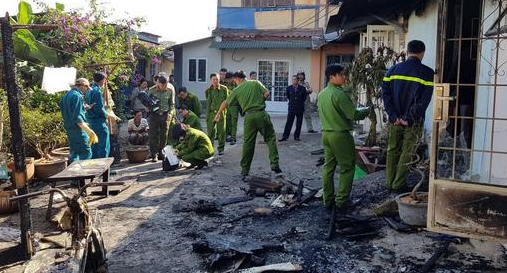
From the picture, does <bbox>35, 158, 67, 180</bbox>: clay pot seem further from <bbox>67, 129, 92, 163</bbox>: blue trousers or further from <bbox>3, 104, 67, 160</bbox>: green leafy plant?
<bbox>67, 129, 92, 163</bbox>: blue trousers

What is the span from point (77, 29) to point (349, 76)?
252 inches

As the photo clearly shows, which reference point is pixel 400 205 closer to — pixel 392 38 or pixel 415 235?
pixel 415 235

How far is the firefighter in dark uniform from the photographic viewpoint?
5301mm

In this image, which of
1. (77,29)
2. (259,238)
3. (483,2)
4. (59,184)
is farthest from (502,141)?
(77,29)

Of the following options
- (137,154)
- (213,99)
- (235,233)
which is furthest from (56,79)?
(213,99)

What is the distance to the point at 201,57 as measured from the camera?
67.8 feet

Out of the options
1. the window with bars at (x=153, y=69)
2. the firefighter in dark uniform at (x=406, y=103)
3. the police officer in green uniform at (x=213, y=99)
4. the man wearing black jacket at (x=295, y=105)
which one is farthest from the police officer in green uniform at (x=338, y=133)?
the window with bars at (x=153, y=69)

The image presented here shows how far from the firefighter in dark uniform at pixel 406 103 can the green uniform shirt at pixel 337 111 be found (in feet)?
1.35

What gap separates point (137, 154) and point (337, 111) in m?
Answer: 5.19

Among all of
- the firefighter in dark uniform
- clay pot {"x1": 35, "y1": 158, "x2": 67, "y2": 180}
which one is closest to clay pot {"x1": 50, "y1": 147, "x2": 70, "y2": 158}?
clay pot {"x1": 35, "y1": 158, "x2": 67, "y2": 180}

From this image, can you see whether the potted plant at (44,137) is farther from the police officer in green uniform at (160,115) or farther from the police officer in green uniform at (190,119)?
the police officer in green uniform at (190,119)

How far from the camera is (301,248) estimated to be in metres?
4.73

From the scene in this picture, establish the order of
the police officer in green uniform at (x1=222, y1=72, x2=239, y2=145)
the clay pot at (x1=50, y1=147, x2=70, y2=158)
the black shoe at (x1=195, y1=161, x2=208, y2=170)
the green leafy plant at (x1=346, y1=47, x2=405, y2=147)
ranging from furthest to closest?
the police officer in green uniform at (x1=222, y1=72, x2=239, y2=145), the black shoe at (x1=195, y1=161, x2=208, y2=170), the clay pot at (x1=50, y1=147, x2=70, y2=158), the green leafy plant at (x1=346, y1=47, x2=405, y2=147)

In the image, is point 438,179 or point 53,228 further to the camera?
point 53,228
